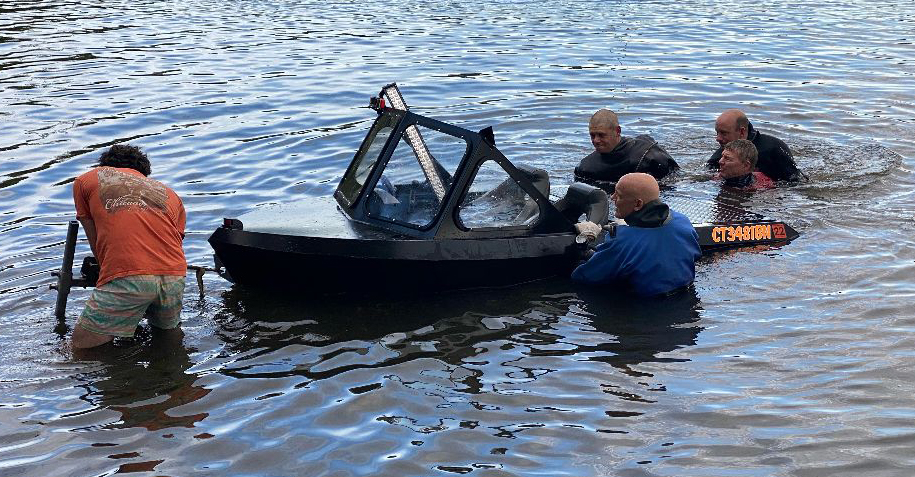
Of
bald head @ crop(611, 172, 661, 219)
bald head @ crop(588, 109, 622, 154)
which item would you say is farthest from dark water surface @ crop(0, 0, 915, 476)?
bald head @ crop(588, 109, 622, 154)

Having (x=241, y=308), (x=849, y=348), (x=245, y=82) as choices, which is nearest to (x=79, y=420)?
(x=241, y=308)

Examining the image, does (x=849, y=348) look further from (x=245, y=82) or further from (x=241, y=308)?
(x=245, y=82)

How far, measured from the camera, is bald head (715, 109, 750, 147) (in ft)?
37.3

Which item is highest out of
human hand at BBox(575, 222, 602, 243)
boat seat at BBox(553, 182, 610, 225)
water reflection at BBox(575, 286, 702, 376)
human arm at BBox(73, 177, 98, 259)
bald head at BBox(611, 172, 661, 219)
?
human arm at BBox(73, 177, 98, 259)

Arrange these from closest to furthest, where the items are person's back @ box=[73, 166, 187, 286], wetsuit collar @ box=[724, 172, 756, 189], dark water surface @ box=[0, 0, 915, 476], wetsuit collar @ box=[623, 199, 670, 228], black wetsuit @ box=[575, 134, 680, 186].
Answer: dark water surface @ box=[0, 0, 915, 476] → person's back @ box=[73, 166, 187, 286] → wetsuit collar @ box=[623, 199, 670, 228] → black wetsuit @ box=[575, 134, 680, 186] → wetsuit collar @ box=[724, 172, 756, 189]

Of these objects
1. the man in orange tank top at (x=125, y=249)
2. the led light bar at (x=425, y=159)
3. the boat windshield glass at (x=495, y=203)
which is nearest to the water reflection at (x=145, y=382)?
the man in orange tank top at (x=125, y=249)

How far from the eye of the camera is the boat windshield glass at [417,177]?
8.25 metres

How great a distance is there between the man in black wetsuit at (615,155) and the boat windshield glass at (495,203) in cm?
266

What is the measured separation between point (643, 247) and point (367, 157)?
2346 millimetres

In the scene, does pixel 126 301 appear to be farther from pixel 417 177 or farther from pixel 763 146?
pixel 763 146

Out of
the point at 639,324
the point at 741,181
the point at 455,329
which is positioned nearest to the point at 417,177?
the point at 455,329

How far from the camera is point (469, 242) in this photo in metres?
8.20

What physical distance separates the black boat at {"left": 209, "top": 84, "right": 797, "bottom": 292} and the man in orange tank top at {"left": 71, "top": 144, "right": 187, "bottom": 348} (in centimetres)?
64

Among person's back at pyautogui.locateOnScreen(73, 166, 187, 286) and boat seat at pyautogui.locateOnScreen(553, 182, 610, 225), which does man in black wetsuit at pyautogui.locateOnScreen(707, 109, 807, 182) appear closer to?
boat seat at pyautogui.locateOnScreen(553, 182, 610, 225)
